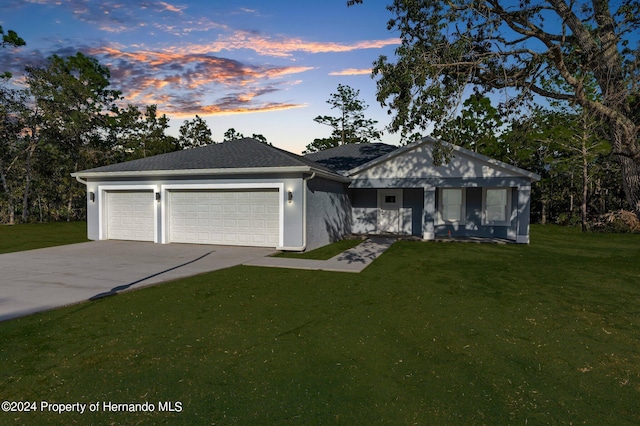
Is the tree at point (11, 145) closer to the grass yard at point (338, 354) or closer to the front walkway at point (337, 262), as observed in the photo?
the front walkway at point (337, 262)

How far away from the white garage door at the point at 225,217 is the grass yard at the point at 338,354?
206 inches

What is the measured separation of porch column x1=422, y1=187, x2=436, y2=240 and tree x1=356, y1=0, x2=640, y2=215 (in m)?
5.22

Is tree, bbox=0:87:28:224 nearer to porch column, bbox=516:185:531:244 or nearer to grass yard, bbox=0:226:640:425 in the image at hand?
grass yard, bbox=0:226:640:425

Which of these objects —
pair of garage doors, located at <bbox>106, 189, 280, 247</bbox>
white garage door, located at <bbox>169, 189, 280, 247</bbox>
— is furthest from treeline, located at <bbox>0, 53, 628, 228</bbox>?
white garage door, located at <bbox>169, 189, 280, 247</bbox>

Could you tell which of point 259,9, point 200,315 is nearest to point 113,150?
point 259,9

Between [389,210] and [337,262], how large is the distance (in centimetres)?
784

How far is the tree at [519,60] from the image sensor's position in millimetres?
8469

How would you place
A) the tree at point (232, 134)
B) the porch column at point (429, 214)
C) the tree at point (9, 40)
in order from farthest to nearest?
the tree at point (232, 134) → the tree at point (9, 40) → the porch column at point (429, 214)

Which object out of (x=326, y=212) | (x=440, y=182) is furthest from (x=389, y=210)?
(x=326, y=212)

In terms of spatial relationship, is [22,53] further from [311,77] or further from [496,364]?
[496,364]

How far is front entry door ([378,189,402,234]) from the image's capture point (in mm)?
17359

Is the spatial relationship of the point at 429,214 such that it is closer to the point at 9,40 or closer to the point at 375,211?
the point at 375,211

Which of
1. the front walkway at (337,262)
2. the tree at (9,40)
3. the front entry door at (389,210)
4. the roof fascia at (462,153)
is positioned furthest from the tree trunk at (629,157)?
the tree at (9,40)

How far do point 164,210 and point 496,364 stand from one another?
12865mm
